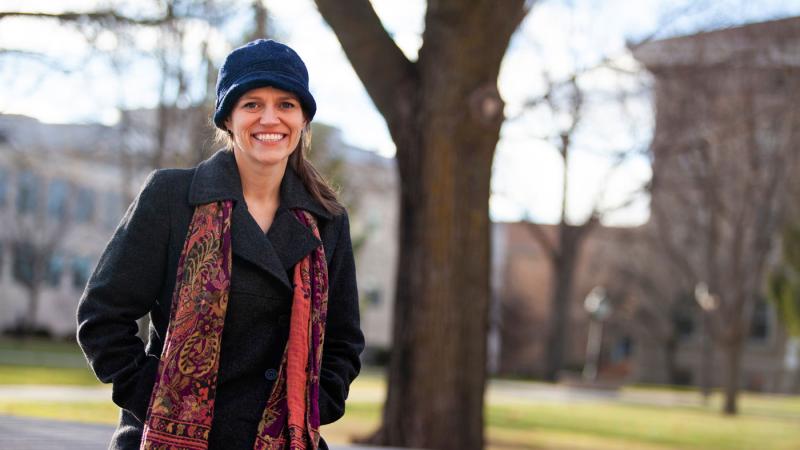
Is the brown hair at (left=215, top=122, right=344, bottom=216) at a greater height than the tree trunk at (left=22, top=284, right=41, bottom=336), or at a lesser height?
greater

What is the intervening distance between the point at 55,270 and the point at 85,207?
3.05 meters

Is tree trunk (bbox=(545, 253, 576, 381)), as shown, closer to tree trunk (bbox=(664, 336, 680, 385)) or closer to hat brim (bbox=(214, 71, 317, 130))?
tree trunk (bbox=(664, 336, 680, 385))

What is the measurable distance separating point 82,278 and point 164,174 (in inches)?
2101

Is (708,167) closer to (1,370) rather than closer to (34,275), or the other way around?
(1,370)

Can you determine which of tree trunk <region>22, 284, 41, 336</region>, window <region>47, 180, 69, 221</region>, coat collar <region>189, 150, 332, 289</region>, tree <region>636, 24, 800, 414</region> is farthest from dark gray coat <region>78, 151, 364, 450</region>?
window <region>47, 180, 69, 221</region>

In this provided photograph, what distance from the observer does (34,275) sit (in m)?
48.1

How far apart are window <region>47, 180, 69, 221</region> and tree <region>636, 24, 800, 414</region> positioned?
28.6 m

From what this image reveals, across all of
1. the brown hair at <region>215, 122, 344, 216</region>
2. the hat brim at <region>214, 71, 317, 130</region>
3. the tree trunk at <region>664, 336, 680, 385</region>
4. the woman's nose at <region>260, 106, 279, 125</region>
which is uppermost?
the hat brim at <region>214, 71, 317, 130</region>

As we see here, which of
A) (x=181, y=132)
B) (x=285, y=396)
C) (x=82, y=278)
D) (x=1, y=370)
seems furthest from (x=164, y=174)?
(x=82, y=278)

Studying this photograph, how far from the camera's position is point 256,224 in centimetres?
333

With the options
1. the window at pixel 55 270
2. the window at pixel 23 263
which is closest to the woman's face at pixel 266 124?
the window at pixel 23 263

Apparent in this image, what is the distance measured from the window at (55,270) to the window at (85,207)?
189 cm

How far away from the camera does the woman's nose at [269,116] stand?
3307 mm

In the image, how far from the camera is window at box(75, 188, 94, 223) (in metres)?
53.2
